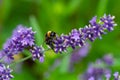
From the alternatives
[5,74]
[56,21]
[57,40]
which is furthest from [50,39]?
[56,21]

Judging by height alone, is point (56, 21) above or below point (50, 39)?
above

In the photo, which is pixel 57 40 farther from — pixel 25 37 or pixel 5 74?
pixel 5 74

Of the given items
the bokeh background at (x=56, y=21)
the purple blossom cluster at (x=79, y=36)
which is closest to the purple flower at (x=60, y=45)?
the purple blossom cluster at (x=79, y=36)

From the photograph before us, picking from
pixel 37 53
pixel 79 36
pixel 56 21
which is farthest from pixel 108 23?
pixel 56 21

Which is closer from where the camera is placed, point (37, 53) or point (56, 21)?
point (37, 53)

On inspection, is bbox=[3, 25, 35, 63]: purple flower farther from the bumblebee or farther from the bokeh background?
the bokeh background

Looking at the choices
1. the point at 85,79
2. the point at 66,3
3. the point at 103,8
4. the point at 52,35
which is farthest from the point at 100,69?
the point at 66,3

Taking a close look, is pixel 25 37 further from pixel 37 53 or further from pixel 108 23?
pixel 108 23

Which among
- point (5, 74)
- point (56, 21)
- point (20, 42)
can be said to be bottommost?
point (5, 74)

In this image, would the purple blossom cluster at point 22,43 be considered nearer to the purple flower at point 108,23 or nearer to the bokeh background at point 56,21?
the purple flower at point 108,23

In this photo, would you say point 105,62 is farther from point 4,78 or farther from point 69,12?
point 4,78
